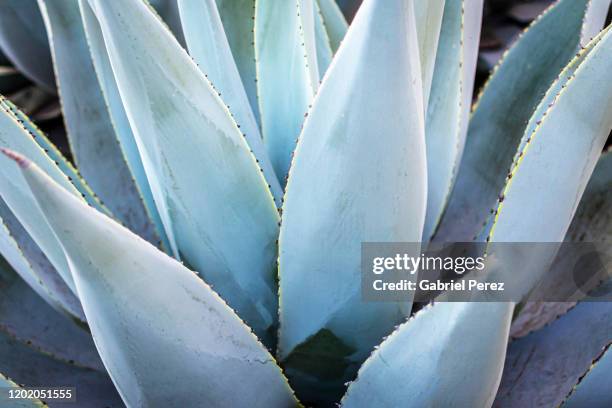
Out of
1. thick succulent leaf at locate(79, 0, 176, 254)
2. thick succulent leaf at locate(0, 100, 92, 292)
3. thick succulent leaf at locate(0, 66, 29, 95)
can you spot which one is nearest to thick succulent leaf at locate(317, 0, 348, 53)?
thick succulent leaf at locate(79, 0, 176, 254)

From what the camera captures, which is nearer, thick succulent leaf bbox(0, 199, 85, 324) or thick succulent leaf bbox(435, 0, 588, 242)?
thick succulent leaf bbox(0, 199, 85, 324)

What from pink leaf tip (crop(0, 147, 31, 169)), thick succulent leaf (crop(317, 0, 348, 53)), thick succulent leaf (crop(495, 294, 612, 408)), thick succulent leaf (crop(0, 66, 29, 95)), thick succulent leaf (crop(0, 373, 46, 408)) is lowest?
thick succulent leaf (crop(495, 294, 612, 408))

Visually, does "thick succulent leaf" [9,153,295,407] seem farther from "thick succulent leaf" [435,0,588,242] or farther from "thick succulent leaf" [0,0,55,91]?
"thick succulent leaf" [0,0,55,91]

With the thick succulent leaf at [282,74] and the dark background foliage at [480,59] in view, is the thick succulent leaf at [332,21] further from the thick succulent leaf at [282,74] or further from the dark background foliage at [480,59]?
the dark background foliage at [480,59]

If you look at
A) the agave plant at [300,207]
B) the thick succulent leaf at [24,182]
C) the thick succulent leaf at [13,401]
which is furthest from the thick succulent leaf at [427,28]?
the thick succulent leaf at [13,401]

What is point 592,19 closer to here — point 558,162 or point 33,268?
point 558,162

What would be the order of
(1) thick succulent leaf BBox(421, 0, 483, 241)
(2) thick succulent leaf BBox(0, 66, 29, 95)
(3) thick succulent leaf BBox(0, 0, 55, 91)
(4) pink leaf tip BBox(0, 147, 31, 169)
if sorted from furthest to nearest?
(2) thick succulent leaf BBox(0, 66, 29, 95), (3) thick succulent leaf BBox(0, 0, 55, 91), (1) thick succulent leaf BBox(421, 0, 483, 241), (4) pink leaf tip BBox(0, 147, 31, 169)
